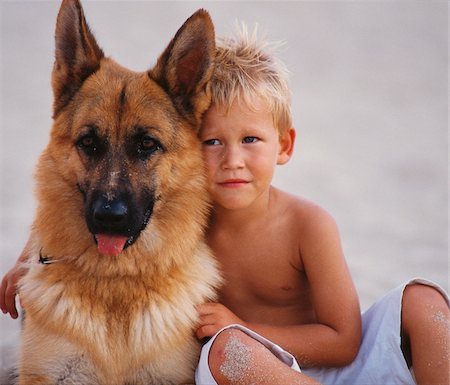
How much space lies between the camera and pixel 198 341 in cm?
253

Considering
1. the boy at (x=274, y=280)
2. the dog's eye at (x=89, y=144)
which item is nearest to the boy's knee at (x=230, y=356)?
the boy at (x=274, y=280)

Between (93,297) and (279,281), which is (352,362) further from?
(93,297)

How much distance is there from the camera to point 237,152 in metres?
2.60

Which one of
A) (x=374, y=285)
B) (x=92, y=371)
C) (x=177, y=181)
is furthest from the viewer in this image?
(x=374, y=285)

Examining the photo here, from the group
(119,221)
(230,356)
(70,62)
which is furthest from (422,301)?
(70,62)

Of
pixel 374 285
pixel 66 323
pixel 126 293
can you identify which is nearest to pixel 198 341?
pixel 126 293

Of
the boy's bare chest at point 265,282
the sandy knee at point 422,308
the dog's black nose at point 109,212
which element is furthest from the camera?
the boy's bare chest at point 265,282

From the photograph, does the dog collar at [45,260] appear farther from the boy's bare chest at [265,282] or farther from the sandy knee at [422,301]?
the sandy knee at [422,301]

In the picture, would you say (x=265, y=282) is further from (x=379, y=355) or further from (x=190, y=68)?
(x=190, y=68)

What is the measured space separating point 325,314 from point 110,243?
893 mm

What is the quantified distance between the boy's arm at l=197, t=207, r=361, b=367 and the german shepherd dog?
0.31 metres

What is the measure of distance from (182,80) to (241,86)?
23 centimetres

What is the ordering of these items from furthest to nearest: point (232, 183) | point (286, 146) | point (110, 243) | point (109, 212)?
point (286, 146) → point (232, 183) → point (110, 243) → point (109, 212)

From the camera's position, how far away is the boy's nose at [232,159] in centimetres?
258
